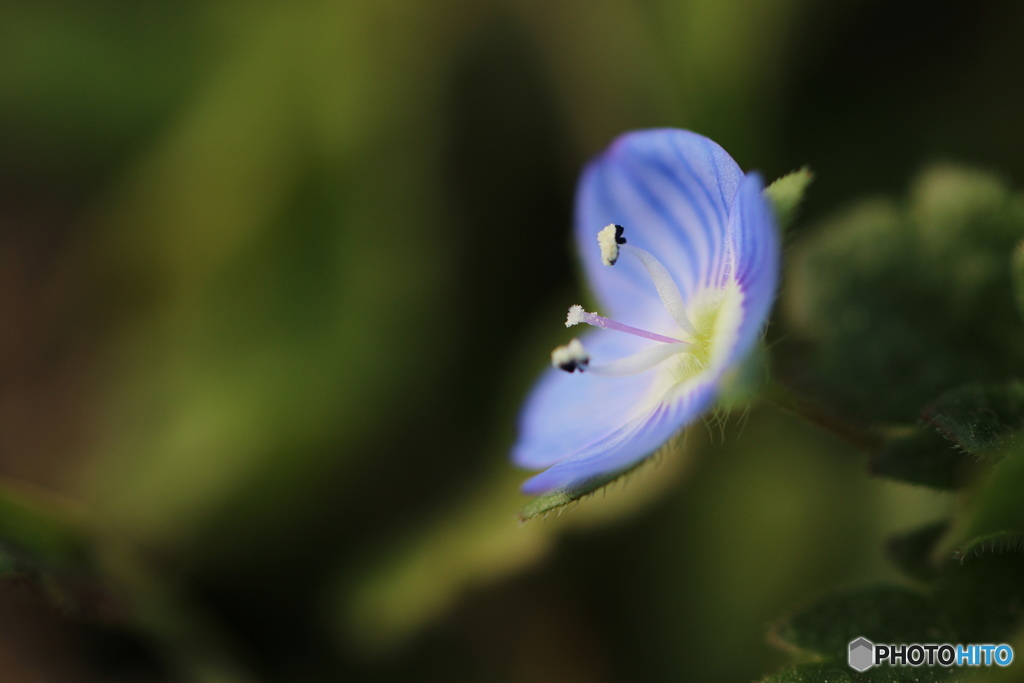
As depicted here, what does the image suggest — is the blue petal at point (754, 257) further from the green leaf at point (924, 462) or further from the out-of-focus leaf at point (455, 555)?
the out-of-focus leaf at point (455, 555)

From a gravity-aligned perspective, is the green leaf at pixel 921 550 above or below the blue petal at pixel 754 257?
below

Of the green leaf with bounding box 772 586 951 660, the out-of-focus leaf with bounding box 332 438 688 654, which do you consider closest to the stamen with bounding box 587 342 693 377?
the green leaf with bounding box 772 586 951 660

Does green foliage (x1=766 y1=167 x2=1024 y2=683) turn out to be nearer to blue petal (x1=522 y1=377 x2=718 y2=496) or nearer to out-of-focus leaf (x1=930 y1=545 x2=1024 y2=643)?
out-of-focus leaf (x1=930 y1=545 x2=1024 y2=643)

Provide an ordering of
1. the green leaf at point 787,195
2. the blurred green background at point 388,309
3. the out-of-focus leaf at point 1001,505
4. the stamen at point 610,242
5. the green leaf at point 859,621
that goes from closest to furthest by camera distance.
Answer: the out-of-focus leaf at point 1001,505 → the green leaf at point 787,195 → the green leaf at point 859,621 → the stamen at point 610,242 → the blurred green background at point 388,309

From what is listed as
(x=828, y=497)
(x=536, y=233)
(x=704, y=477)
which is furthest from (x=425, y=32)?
(x=828, y=497)

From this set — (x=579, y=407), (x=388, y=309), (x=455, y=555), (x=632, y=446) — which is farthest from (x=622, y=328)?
(x=388, y=309)

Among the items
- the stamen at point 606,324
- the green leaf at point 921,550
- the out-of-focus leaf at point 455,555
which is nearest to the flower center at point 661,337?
the stamen at point 606,324

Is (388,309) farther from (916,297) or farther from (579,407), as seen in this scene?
(916,297)
